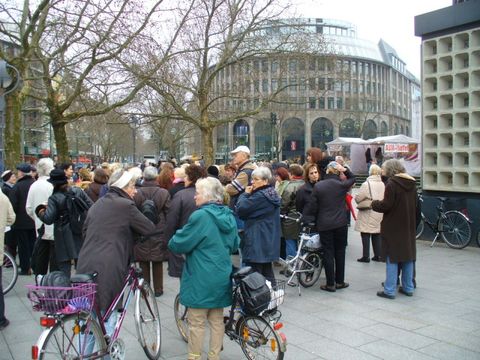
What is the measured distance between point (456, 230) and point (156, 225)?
670 cm

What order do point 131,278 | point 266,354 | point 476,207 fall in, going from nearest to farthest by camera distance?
point 266,354
point 131,278
point 476,207

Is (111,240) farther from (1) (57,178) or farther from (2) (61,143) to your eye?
(2) (61,143)

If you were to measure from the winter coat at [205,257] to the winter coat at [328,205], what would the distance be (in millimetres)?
3126

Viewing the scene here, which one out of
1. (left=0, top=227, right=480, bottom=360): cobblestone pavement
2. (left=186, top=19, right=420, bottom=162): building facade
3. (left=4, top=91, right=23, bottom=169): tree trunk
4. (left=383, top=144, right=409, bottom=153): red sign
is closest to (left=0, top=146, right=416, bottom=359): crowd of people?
(left=0, top=227, right=480, bottom=360): cobblestone pavement

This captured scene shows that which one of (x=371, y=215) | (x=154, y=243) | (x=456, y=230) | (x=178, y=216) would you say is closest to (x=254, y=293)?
(x=178, y=216)

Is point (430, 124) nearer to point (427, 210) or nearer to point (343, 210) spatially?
point (427, 210)

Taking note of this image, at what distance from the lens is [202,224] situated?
392 cm

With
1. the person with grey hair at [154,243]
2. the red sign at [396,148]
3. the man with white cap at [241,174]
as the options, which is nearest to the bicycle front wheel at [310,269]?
the man with white cap at [241,174]

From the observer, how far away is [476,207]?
9.84 metres

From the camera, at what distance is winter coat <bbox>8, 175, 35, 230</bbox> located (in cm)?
834

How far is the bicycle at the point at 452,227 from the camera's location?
9916mm

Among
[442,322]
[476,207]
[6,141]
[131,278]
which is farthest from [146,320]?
[6,141]

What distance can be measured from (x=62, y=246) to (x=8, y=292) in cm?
214

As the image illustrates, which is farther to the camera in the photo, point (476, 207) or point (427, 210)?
point (427, 210)
